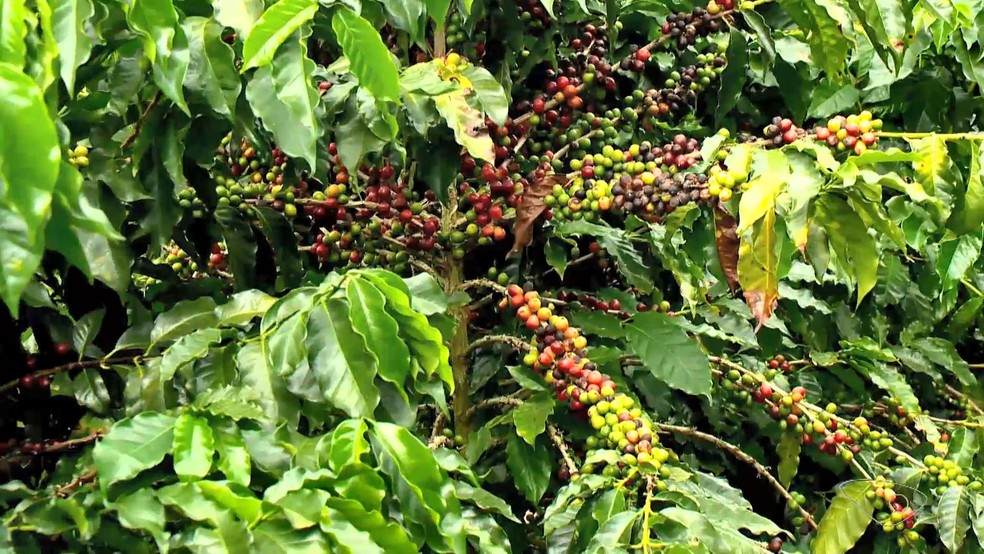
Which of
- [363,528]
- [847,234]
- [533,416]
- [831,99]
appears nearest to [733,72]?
[831,99]

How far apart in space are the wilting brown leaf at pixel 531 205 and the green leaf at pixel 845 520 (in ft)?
2.14

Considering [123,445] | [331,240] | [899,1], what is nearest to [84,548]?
[123,445]

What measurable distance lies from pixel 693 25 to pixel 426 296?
69 centimetres

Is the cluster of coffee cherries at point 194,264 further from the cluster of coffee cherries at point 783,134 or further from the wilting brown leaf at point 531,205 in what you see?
the cluster of coffee cherries at point 783,134

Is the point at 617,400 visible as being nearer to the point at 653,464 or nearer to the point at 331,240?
the point at 653,464

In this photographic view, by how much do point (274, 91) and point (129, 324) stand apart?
43 centimetres

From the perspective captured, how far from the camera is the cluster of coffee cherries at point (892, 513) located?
1312 mm

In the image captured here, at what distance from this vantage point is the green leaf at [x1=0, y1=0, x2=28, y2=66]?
1.96 feet

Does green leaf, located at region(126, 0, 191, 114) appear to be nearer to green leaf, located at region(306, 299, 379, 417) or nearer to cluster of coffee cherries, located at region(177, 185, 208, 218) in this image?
green leaf, located at region(306, 299, 379, 417)

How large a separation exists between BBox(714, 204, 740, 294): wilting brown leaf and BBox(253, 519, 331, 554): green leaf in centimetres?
57

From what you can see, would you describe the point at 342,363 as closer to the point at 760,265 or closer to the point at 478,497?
the point at 478,497

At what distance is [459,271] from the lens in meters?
1.47

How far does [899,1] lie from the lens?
1139mm

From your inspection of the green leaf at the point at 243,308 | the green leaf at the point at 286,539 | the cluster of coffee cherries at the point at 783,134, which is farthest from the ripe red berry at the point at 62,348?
the cluster of coffee cherries at the point at 783,134
